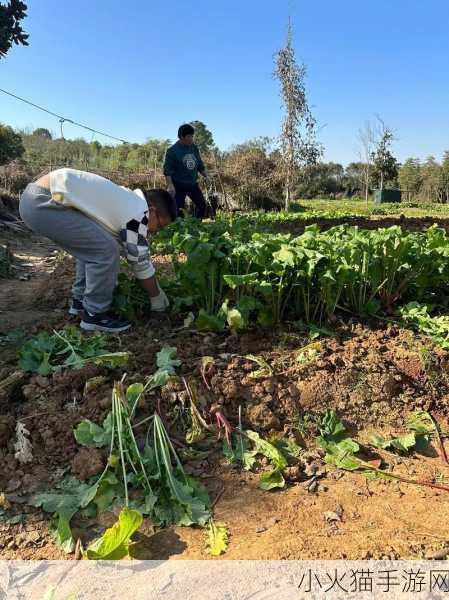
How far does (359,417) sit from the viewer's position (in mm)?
2711

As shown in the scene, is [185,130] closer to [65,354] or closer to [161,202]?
[161,202]

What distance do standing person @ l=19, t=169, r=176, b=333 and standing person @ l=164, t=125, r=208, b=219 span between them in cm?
366

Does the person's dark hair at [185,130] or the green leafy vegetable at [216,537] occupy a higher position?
the person's dark hair at [185,130]

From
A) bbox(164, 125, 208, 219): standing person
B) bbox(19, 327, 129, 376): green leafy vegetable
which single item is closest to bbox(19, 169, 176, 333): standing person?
bbox(19, 327, 129, 376): green leafy vegetable

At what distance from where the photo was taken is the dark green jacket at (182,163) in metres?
7.05

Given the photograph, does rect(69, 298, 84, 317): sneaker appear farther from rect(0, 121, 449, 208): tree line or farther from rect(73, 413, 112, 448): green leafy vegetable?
rect(0, 121, 449, 208): tree line

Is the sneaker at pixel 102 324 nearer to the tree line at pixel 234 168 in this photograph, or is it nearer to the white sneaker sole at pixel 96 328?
the white sneaker sole at pixel 96 328

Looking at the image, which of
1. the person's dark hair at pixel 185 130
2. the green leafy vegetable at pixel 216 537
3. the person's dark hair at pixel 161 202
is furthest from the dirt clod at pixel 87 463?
the person's dark hair at pixel 185 130

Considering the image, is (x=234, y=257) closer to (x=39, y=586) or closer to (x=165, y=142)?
(x=39, y=586)

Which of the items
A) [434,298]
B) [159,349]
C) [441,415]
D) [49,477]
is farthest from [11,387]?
[434,298]

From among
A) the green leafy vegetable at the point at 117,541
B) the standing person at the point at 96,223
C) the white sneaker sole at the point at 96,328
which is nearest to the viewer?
the green leafy vegetable at the point at 117,541

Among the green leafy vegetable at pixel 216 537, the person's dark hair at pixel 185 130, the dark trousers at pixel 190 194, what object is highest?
the person's dark hair at pixel 185 130

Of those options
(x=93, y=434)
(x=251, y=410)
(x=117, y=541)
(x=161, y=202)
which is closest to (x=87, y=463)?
(x=93, y=434)

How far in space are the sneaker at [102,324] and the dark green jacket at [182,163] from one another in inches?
159
